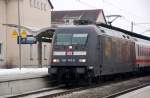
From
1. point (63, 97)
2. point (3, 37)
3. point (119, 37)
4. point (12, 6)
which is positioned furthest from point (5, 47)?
point (63, 97)

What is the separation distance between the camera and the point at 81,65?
25062 millimetres

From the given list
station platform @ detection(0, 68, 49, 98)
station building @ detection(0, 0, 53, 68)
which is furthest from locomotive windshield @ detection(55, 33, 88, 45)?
station building @ detection(0, 0, 53, 68)

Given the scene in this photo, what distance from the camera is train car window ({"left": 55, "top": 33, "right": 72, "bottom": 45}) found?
25.6 m

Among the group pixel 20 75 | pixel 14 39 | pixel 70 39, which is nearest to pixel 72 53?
pixel 70 39

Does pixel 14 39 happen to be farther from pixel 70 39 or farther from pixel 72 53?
pixel 72 53

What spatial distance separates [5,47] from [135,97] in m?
38.4

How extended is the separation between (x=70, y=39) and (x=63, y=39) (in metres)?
0.36

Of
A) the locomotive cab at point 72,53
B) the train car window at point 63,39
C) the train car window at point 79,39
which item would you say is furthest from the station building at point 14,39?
the train car window at point 79,39

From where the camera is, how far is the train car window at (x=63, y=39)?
84.1 feet

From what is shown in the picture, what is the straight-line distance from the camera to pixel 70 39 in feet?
84.2

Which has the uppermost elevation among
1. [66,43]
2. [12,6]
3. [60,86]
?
[12,6]

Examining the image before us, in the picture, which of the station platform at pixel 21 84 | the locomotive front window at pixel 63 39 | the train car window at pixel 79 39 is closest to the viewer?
the station platform at pixel 21 84

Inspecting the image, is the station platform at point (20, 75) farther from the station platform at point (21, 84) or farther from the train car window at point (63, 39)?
the train car window at point (63, 39)

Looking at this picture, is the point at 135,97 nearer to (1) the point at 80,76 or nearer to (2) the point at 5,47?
(1) the point at 80,76
